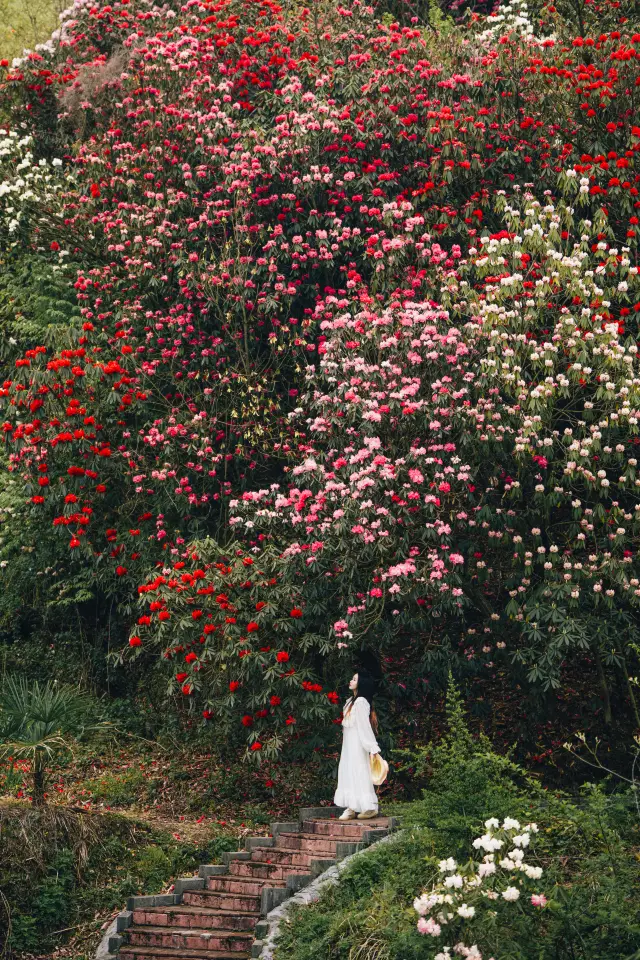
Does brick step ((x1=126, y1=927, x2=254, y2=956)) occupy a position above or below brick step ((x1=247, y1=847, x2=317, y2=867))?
below

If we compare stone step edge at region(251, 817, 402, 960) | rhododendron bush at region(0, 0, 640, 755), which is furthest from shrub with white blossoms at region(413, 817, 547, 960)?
rhododendron bush at region(0, 0, 640, 755)

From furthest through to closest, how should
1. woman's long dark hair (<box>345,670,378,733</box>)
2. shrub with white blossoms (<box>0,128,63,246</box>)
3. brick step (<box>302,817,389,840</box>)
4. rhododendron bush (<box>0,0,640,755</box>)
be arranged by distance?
shrub with white blossoms (<box>0,128,63,246</box>), rhododendron bush (<box>0,0,640,755</box>), woman's long dark hair (<box>345,670,378,733</box>), brick step (<box>302,817,389,840</box>)

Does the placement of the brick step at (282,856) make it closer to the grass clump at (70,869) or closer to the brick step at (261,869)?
the brick step at (261,869)

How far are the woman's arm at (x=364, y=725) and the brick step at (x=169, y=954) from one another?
241 centimetres

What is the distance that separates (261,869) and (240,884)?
0.23m

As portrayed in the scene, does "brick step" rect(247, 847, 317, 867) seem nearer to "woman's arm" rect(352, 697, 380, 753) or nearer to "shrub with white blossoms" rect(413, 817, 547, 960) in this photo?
"woman's arm" rect(352, 697, 380, 753)

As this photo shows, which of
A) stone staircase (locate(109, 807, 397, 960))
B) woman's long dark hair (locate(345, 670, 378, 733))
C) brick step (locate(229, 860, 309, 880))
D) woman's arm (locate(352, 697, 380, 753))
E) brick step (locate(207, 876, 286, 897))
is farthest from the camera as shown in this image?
woman's long dark hair (locate(345, 670, 378, 733))

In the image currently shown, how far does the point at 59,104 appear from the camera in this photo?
1673cm

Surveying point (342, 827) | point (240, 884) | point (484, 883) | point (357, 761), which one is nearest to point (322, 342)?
point (357, 761)

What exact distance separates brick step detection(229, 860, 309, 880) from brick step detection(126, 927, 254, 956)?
2.34ft

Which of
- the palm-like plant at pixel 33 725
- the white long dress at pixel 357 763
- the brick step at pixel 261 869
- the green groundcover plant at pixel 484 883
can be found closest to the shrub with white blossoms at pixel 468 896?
the green groundcover plant at pixel 484 883

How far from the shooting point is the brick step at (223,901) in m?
9.21

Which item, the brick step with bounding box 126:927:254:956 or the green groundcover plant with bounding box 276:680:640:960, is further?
the brick step with bounding box 126:927:254:956

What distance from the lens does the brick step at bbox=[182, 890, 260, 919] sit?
921 centimetres
